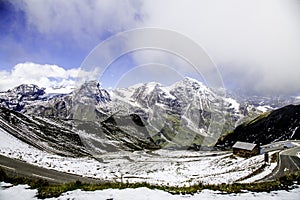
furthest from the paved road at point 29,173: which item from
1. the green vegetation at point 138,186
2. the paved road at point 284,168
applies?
the paved road at point 284,168

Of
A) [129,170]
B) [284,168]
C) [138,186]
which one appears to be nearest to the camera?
[138,186]

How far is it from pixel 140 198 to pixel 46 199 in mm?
4937

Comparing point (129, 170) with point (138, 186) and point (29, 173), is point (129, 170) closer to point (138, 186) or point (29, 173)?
point (29, 173)

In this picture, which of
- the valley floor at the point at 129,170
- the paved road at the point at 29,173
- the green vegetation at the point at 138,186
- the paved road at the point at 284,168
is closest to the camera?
the green vegetation at the point at 138,186

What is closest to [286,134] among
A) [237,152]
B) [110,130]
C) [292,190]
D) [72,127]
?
[237,152]

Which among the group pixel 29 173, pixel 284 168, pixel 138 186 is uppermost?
pixel 29 173

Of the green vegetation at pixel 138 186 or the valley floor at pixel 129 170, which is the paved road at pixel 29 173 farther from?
the green vegetation at pixel 138 186

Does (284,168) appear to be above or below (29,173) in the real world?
below

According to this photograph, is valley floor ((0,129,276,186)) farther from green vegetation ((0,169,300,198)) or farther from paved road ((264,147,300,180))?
green vegetation ((0,169,300,198))

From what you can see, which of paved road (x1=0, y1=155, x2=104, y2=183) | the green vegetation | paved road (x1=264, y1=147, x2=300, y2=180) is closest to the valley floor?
paved road (x1=264, y1=147, x2=300, y2=180)

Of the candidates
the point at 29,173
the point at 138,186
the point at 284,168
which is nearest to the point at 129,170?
the point at 284,168

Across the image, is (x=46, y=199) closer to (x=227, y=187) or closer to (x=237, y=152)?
(x=227, y=187)

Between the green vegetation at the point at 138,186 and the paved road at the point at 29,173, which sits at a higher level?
the paved road at the point at 29,173

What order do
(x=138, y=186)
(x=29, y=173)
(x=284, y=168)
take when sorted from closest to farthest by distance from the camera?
(x=138, y=186) → (x=29, y=173) → (x=284, y=168)
